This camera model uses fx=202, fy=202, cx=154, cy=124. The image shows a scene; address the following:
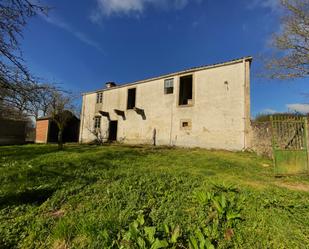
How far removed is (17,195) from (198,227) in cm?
376

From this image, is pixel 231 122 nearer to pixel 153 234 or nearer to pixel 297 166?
pixel 297 166

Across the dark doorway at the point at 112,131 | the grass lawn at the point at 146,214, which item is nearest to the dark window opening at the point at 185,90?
the dark doorway at the point at 112,131

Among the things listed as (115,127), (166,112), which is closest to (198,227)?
(166,112)

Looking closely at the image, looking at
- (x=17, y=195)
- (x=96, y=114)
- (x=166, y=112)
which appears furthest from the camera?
(x=96, y=114)

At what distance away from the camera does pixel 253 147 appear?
11172 millimetres

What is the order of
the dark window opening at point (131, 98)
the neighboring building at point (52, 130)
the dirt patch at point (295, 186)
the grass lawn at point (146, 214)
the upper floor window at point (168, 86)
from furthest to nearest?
the neighboring building at point (52, 130) < the dark window opening at point (131, 98) < the upper floor window at point (168, 86) < the dirt patch at point (295, 186) < the grass lawn at point (146, 214)

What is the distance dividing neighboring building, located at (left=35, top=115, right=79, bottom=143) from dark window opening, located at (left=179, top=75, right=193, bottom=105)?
44.0 ft

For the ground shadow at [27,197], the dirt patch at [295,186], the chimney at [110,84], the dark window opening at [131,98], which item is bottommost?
the ground shadow at [27,197]

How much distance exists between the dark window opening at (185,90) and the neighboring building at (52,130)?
13400 mm

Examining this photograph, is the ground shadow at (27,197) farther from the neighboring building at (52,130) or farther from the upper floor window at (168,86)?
the neighboring building at (52,130)

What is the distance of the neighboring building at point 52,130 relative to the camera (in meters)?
22.0

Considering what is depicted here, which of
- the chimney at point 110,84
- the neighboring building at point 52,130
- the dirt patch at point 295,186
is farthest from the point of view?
the neighboring building at point 52,130

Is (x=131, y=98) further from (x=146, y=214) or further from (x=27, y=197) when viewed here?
(x=146, y=214)

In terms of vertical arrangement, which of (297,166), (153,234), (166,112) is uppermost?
(166,112)
